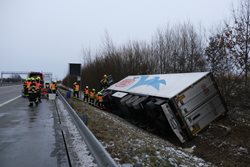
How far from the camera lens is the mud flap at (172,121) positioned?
503 inches

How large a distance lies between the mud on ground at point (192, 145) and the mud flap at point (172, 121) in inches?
18.1

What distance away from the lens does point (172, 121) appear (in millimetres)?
12867

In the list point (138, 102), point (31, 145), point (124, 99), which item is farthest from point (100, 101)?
point (31, 145)

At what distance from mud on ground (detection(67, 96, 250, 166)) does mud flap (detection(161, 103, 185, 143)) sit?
1.51 ft

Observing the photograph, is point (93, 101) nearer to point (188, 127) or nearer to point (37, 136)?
point (188, 127)

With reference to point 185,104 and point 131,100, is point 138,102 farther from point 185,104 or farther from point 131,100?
point 185,104

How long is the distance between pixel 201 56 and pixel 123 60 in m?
12.5

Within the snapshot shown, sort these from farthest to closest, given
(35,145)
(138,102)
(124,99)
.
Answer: (124,99), (138,102), (35,145)

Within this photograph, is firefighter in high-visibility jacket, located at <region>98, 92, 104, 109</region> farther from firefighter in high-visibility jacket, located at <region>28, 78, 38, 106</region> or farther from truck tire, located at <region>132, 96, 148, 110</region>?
truck tire, located at <region>132, 96, 148, 110</region>

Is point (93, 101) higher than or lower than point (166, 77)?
lower

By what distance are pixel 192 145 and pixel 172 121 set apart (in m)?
1.16

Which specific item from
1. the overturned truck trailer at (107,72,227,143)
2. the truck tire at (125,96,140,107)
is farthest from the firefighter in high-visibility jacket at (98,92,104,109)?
the overturned truck trailer at (107,72,227,143)

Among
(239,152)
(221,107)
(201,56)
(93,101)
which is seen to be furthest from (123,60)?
(239,152)

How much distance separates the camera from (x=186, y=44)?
27203mm
